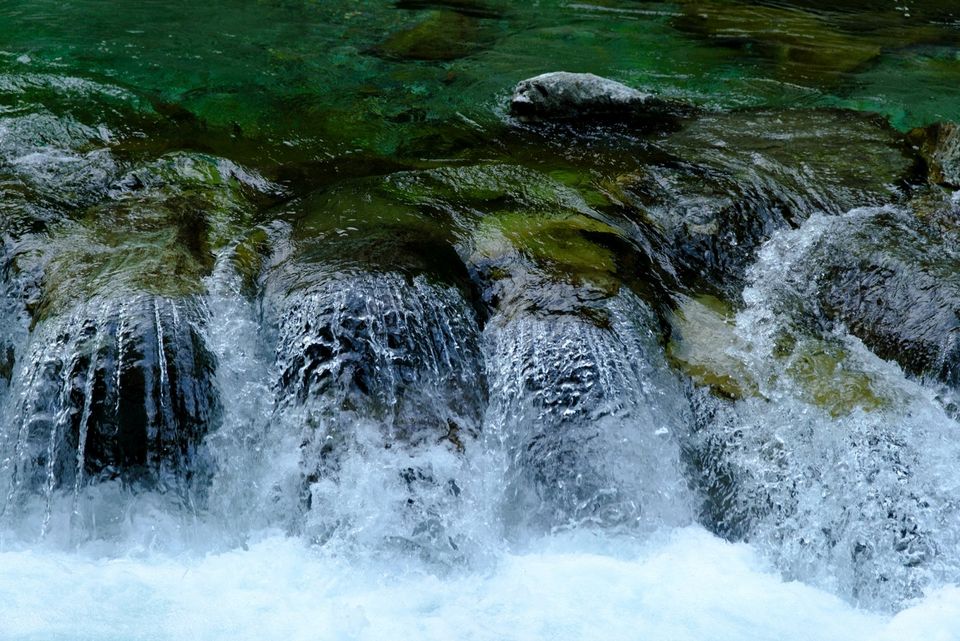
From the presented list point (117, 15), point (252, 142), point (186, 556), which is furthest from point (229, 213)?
point (117, 15)

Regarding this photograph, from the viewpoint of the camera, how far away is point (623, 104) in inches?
315

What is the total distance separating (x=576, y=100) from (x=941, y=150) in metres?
2.96

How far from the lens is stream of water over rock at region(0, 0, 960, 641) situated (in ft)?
14.3

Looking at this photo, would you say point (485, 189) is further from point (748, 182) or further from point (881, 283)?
point (881, 283)

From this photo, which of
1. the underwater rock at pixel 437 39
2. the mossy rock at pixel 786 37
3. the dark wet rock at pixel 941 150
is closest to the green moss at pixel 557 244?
the dark wet rock at pixel 941 150

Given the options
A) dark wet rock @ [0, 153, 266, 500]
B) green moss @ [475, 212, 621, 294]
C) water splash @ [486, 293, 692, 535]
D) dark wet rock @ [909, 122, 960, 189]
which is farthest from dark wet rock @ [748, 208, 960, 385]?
dark wet rock @ [0, 153, 266, 500]

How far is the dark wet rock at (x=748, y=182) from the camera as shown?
247 inches

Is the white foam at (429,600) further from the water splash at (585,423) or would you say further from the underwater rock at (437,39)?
the underwater rock at (437,39)

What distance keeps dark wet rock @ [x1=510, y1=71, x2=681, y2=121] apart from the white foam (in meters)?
4.47

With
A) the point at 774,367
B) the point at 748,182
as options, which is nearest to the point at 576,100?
the point at 748,182

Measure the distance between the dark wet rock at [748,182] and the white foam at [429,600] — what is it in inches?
87.0

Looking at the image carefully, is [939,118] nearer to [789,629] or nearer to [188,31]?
[789,629]

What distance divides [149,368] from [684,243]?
3.57 m

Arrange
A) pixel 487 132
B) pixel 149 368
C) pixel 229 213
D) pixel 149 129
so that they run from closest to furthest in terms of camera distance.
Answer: pixel 149 368, pixel 229 213, pixel 149 129, pixel 487 132
